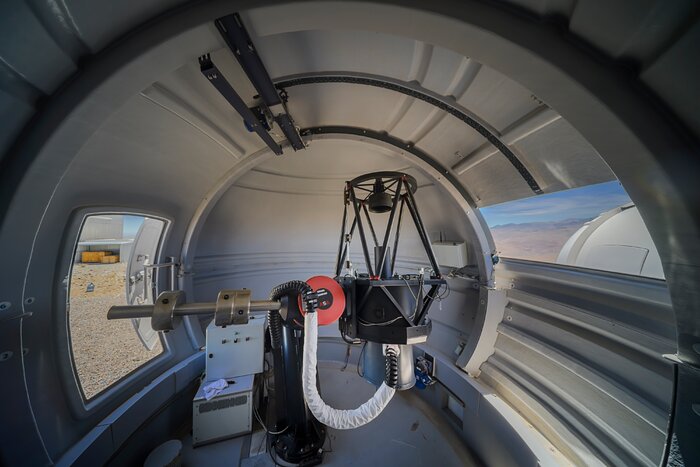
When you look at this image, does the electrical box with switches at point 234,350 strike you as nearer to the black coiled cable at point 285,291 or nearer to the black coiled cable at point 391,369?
the black coiled cable at point 285,291

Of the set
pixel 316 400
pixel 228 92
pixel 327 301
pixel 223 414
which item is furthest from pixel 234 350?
pixel 228 92

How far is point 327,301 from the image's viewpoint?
117 centimetres

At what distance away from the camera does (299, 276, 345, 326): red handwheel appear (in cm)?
115

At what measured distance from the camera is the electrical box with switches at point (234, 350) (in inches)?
96.7

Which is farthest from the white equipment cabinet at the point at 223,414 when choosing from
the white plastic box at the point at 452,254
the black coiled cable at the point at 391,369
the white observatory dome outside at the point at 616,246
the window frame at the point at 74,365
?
the white observatory dome outside at the point at 616,246

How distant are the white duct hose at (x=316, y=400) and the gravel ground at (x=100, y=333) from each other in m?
1.90

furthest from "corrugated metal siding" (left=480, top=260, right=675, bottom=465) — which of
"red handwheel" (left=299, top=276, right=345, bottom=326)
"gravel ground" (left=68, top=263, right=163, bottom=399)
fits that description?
"gravel ground" (left=68, top=263, right=163, bottom=399)

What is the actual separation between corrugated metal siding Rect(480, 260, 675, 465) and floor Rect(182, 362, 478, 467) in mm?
859

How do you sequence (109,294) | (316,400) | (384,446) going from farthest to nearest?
1. (384,446)
2. (109,294)
3. (316,400)

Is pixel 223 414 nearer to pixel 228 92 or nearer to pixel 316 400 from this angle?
pixel 316 400

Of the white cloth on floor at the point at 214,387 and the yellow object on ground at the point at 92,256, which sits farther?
the white cloth on floor at the point at 214,387

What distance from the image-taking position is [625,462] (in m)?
1.32

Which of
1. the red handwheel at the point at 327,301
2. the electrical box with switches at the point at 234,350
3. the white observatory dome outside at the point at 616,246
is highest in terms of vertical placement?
the white observatory dome outside at the point at 616,246

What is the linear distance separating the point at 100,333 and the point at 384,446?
3.04 metres
